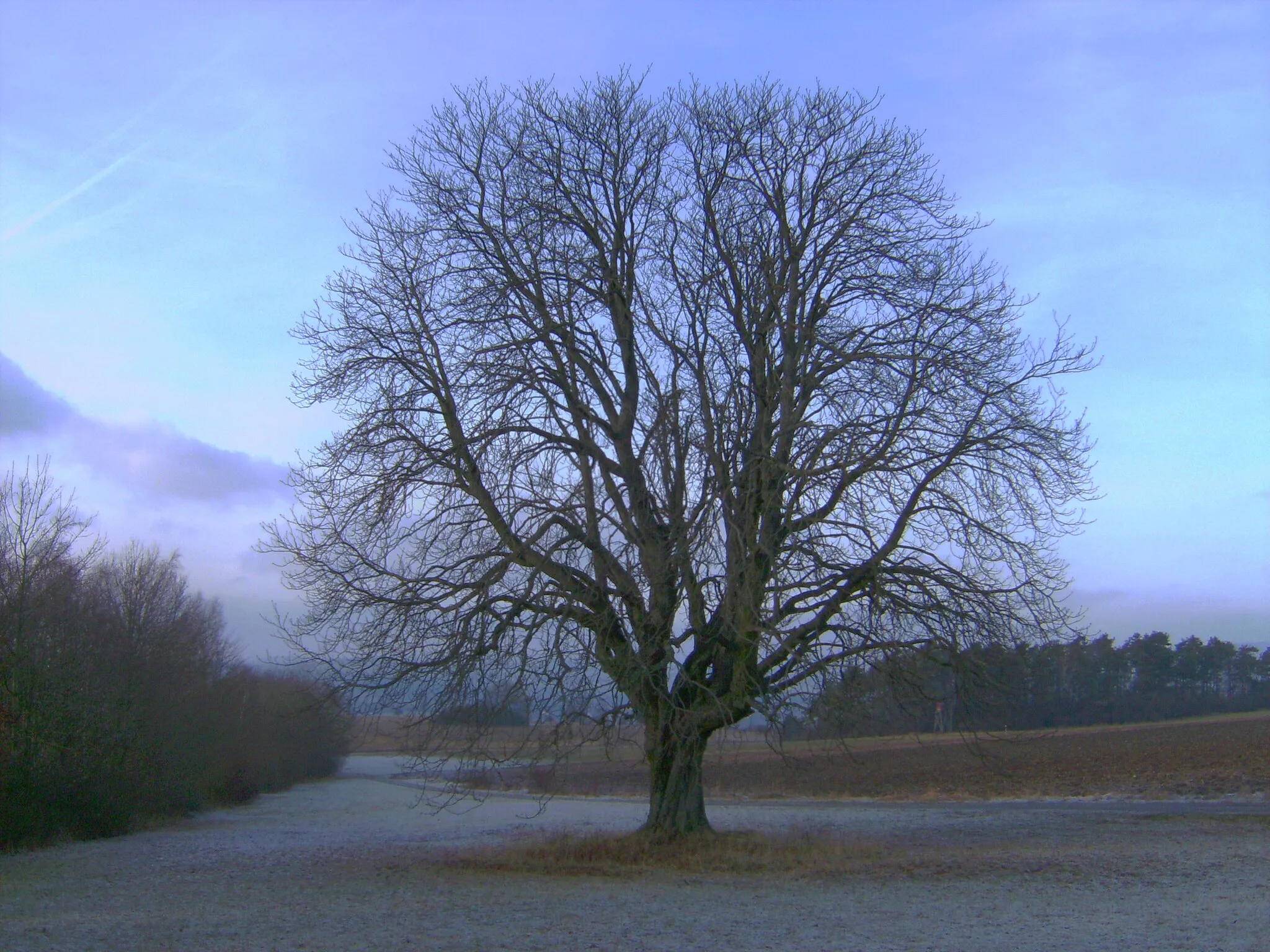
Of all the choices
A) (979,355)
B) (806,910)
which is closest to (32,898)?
(806,910)

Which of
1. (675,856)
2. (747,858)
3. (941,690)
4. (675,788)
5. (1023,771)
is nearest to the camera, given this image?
(747,858)

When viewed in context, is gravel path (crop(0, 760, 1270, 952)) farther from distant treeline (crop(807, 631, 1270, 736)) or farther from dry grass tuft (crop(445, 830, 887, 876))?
distant treeline (crop(807, 631, 1270, 736))

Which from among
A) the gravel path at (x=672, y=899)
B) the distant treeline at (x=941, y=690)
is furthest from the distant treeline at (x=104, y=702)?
the distant treeline at (x=941, y=690)

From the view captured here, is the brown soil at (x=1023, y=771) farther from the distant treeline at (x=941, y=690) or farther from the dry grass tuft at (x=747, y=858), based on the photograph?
the distant treeline at (x=941, y=690)

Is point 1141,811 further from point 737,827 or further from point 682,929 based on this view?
point 682,929

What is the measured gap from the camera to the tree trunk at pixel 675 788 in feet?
51.8

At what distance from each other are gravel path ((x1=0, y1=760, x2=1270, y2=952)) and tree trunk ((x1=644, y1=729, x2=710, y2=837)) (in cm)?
247

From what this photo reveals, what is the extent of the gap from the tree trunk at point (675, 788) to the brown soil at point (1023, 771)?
2544 mm

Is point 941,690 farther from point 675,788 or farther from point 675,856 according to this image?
point 675,856

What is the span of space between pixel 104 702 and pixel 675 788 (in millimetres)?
14790

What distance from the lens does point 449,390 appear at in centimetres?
1490

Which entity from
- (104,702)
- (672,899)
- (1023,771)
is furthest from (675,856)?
(1023,771)

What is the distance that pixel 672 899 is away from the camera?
11570 millimetres

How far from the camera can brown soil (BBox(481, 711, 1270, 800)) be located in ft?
92.8
